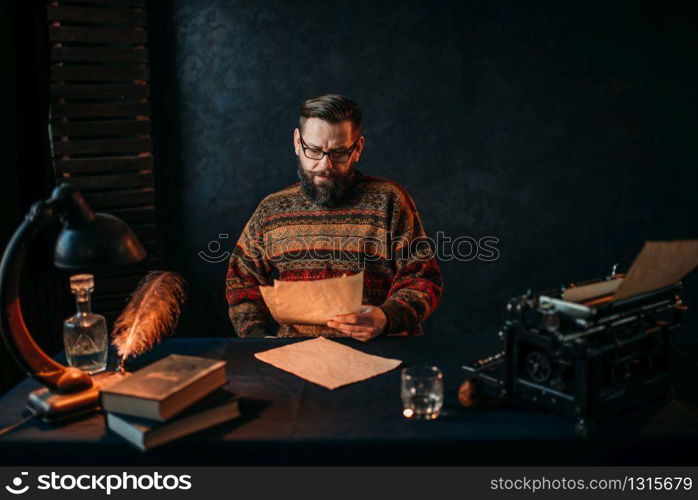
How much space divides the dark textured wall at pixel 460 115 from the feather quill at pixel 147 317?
199 centimetres

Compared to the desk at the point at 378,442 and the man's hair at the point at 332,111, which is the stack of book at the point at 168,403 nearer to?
the desk at the point at 378,442

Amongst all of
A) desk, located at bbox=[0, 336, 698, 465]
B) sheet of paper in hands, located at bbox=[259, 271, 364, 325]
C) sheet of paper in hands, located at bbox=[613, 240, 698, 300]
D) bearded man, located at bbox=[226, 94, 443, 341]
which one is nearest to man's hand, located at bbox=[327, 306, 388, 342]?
sheet of paper in hands, located at bbox=[259, 271, 364, 325]

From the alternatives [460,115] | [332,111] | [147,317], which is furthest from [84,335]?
[460,115]

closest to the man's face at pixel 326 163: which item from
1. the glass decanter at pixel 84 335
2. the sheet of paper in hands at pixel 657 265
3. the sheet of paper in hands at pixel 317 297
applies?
the sheet of paper in hands at pixel 317 297

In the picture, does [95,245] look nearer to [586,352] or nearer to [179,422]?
[179,422]

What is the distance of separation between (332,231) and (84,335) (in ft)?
3.87

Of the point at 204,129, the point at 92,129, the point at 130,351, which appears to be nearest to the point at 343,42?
the point at 204,129

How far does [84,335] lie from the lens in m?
1.72

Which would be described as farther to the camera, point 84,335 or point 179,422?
point 84,335

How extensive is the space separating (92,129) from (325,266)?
146 cm

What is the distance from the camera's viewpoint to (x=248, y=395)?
1.62 m

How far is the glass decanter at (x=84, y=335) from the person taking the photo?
1718 mm

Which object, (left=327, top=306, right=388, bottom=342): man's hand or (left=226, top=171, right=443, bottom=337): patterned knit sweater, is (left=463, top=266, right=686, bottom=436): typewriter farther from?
(left=226, top=171, right=443, bottom=337): patterned knit sweater
